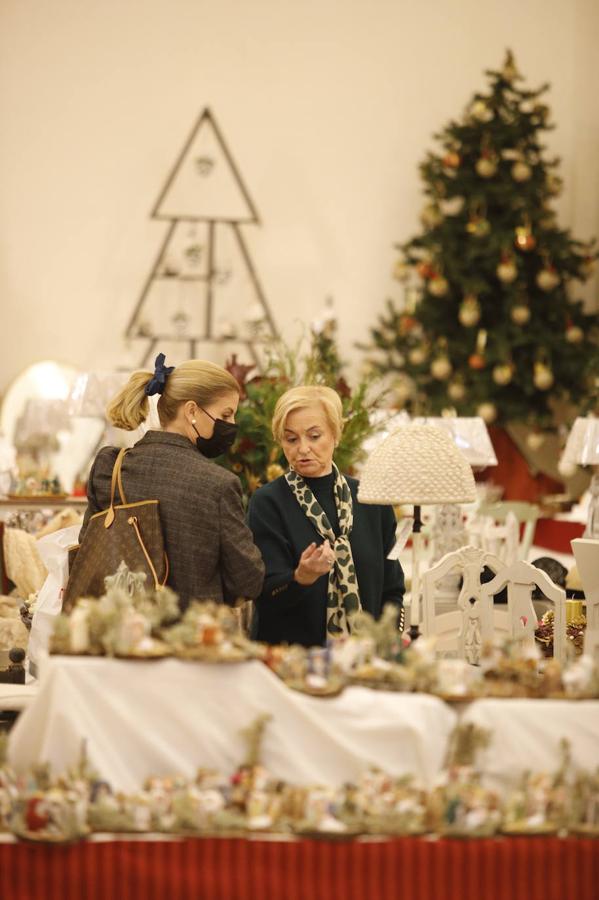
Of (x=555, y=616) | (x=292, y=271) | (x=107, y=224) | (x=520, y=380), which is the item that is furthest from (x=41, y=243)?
(x=555, y=616)

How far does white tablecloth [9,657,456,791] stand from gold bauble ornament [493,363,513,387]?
6.69 meters

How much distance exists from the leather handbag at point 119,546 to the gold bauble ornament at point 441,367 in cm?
621

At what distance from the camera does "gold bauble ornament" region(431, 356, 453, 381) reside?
30.3ft

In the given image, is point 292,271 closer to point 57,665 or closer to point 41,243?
point 41,243

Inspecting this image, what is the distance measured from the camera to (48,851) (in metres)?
2.53

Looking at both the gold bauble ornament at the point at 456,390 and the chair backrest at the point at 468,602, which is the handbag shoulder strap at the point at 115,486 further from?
the gold bauble ornament at the point at 456,390

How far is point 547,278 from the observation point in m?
9.25

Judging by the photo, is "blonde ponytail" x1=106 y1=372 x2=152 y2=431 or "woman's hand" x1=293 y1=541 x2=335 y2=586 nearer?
"woman's hand" x1=293 y1=541 x2=335 y2=586

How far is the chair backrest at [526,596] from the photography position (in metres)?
3.89

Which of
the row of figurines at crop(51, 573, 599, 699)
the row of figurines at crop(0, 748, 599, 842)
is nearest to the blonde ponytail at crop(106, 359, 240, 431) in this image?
the row of figurines at crop(51, 573, 599, 699)

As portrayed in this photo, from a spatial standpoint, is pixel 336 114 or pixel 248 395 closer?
pixel 248 395

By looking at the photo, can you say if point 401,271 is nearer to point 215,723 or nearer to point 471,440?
point 471,440

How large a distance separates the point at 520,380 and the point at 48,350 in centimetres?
376

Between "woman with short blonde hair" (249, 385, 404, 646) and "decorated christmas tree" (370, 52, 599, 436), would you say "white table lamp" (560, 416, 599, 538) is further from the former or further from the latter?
"decorated christmas tree" (370, 52, 599, 436)
